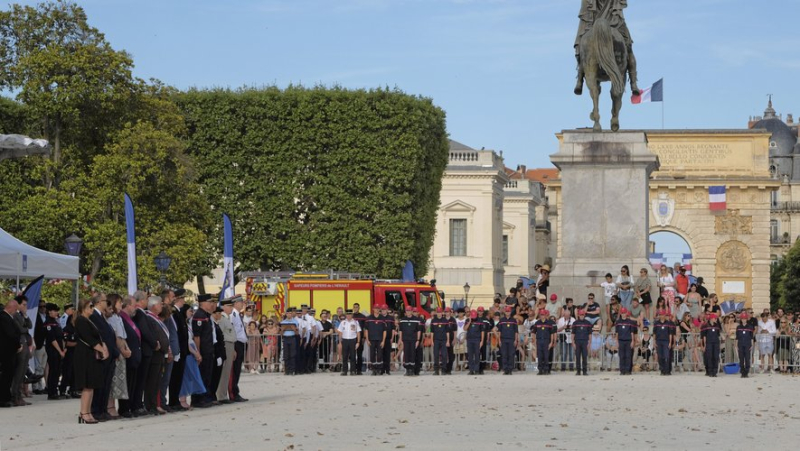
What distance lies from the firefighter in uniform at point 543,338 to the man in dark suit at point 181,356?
9214 mm

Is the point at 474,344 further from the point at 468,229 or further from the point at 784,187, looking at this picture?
the point at 784,187

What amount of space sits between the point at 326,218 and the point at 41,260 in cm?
2487

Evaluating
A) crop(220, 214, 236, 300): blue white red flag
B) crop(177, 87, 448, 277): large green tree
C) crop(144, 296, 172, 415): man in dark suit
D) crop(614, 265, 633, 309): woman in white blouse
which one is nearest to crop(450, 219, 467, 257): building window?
crop(177, 87, 448, 277): large green tree

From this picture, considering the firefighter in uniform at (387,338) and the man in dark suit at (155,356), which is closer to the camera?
the man in dark suit at (155,356)

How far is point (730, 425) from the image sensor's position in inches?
647

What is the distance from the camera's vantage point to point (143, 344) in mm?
18234

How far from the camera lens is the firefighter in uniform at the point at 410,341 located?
28.0 metres

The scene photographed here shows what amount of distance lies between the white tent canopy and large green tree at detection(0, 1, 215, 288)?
1589cm

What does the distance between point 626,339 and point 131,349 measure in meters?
11.2

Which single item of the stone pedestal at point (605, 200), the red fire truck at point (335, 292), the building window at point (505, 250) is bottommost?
the red fire truck at point (335, 292)

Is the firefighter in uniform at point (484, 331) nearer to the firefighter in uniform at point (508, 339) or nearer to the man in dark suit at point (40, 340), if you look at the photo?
the firefighter in uniform at point (508, 339)

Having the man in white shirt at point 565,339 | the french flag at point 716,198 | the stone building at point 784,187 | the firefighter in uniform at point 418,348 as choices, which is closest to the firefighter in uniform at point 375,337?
the firefighter in uniform at point 418,348

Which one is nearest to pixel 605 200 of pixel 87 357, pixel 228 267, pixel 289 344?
pixel 289 344

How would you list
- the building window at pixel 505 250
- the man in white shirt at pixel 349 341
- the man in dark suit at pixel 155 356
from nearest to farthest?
the man in dark suit at pixel 155 356 → the man in white shirt at pixel 349 341 → the building window at pixel 505 250
